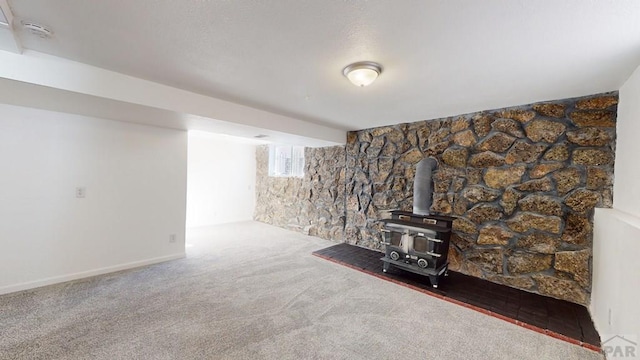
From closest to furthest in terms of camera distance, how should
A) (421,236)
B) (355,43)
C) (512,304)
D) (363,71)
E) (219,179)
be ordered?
1. (355,43)
2. (363,71)
3. (512,304)
4. (421,236)
5. (219,179)

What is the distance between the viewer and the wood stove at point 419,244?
299cm

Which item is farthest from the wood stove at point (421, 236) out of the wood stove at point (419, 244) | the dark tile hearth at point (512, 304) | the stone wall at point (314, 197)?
the stone wall at point (314, 197)

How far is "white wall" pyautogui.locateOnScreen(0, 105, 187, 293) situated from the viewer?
2594mm

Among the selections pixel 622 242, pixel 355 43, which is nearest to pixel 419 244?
pixel 622 242

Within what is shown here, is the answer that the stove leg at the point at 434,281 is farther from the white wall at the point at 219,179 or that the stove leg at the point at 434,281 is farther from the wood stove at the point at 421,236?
the white wall at the point at 219,179

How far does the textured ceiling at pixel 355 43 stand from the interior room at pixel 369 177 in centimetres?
2

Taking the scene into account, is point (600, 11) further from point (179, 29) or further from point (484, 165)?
point (179, 29)

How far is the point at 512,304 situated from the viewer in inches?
101

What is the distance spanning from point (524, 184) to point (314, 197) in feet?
11.5

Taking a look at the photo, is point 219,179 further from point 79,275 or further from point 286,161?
point 79,275

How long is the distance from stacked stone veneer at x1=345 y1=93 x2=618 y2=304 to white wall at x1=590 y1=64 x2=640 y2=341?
0.55ft

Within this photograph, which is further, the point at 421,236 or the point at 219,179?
the point at 219,179

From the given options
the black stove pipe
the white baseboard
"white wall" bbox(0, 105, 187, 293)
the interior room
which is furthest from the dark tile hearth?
"white wall" bbox(0, 105, 187, 293)

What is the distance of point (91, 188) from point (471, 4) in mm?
4137
